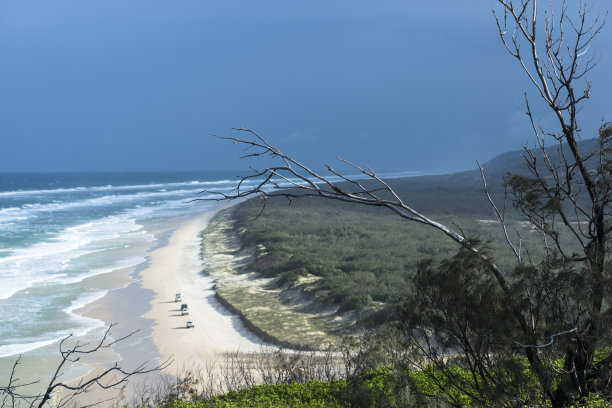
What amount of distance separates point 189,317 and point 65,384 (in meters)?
12.3

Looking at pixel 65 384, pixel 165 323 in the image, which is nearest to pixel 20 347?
pixel 165 323

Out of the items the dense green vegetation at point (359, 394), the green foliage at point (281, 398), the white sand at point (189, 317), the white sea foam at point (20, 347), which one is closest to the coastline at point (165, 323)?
the white sand at point (189, 317)

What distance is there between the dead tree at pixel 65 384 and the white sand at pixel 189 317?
208 cm

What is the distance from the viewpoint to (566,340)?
A: 5.09 m

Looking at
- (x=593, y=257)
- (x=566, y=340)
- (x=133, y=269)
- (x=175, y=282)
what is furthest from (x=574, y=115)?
(x=133, y=269)

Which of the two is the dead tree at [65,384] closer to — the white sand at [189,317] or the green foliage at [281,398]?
the green foliage at [281,398]

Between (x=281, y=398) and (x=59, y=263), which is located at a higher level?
(x=281, y=398)

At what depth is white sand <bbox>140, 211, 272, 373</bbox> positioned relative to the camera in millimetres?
19219

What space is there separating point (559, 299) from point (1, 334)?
816 inches

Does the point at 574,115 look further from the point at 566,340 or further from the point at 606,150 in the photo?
the point at 566,340

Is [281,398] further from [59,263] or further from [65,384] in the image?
[59,263]

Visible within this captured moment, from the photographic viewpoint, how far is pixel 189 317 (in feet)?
76.4

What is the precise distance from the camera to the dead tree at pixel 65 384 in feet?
14.0

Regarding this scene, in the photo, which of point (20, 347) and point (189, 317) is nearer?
point (20, 347)
